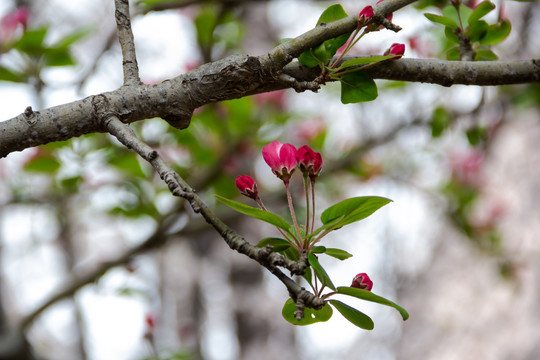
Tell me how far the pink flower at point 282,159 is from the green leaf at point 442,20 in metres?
0.38

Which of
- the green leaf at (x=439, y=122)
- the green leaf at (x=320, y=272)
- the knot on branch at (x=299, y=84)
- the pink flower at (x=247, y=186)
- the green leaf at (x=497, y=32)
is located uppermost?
the green leaf at (x=439, y=122)

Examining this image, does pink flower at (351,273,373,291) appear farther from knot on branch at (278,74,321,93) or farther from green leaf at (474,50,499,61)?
green leaf at (474,50,499,61)

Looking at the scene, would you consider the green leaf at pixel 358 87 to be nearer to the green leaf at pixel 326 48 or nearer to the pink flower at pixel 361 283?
the green leaf at pixel 326 48

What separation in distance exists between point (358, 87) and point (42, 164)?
160cm

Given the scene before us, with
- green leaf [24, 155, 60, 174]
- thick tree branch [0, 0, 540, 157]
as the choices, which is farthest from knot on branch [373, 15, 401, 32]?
green leaf [24, 155, 60, 174]

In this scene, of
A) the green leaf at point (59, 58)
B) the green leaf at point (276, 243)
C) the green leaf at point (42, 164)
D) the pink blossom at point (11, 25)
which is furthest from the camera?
the green leaf at point (42, 164)

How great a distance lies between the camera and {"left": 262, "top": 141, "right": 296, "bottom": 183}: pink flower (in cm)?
85

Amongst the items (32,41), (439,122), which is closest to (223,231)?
(32,41)

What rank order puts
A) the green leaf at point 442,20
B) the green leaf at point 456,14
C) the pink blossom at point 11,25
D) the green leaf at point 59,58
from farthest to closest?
the pink blossom at point 11,25, the green leaf at point 59,58, the green leaf at point 456,14, the green leaf at point 442,20

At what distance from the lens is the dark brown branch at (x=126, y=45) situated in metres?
0.85

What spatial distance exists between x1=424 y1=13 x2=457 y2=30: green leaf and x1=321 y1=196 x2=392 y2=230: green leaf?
426 mm

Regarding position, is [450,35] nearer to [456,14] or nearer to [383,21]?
[456,14]

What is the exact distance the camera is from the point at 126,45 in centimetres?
87

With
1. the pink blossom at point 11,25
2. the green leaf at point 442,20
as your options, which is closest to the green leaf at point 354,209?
the green leaf at point 442,20
